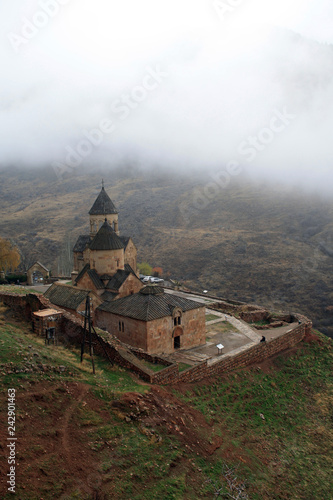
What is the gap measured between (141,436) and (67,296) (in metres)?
12.5

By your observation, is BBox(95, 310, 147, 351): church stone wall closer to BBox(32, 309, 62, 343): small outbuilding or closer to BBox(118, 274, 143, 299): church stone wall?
BBox(118, 274, 143, 299): church stone wall

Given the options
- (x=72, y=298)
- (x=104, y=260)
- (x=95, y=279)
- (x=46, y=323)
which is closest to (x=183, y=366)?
(x=46, y=323)

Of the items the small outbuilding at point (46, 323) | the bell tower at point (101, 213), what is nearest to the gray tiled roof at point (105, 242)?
the bell tower at point (101, 213)

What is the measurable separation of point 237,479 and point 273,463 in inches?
104

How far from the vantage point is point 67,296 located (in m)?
20.9

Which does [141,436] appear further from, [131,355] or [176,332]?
[176,332]

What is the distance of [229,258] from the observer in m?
58.0

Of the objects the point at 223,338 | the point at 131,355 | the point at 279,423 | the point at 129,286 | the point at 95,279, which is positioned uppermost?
the point at 95,279

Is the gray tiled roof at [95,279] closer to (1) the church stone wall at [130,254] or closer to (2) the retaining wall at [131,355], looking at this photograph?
(2) the retaining wall at [131,355]

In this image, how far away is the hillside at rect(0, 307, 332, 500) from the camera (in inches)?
303

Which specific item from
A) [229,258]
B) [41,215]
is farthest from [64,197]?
[229,258]

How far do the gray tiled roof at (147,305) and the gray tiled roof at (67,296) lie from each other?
1.17 m

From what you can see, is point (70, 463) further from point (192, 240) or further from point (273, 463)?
point (192, 240)

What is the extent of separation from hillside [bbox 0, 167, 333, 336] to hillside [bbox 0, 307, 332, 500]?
25075 mm
